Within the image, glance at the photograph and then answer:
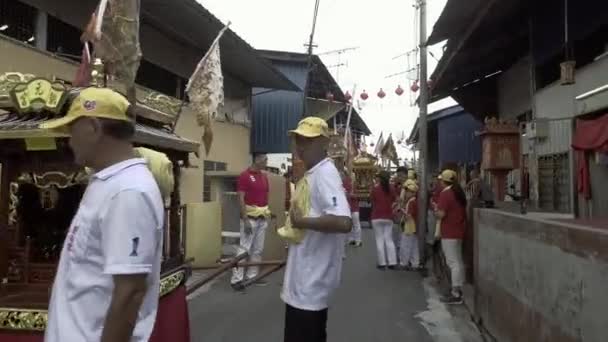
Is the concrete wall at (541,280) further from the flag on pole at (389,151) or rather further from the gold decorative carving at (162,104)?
the flag on pole at (389,151)

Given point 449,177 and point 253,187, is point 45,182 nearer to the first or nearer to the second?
point 253,187

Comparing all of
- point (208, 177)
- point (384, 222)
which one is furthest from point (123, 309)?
point (208, 177)

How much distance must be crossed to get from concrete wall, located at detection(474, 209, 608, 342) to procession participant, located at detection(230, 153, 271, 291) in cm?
356

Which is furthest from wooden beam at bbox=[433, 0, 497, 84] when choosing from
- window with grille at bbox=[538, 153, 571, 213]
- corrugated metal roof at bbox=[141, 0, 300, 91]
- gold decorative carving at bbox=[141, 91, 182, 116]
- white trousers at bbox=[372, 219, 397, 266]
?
gold decorative carving at bbox=[141, 91, 182, 116]

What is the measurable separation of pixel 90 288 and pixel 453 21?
11075mm

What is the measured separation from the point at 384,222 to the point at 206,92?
18.8ft

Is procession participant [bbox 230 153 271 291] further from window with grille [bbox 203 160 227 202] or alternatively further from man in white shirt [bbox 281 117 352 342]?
window with grille [bbox 203 160 227 202]

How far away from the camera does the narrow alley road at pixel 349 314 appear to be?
670 centimetres

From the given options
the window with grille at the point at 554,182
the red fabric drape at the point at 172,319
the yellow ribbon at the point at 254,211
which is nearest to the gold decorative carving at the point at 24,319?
the red fabric drape at the point at 172,319

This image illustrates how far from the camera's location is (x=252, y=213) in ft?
30.6

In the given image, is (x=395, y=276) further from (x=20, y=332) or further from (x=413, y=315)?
(x=20, y=332)

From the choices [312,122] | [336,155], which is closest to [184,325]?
[312,122]

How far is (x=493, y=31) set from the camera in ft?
41.8

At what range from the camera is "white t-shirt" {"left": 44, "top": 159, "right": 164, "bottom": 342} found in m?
2.14
